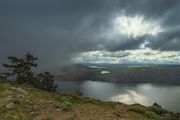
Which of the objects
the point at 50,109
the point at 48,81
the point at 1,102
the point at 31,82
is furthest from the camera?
the point at 48,81

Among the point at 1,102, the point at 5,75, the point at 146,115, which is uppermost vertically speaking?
the point at 5,75

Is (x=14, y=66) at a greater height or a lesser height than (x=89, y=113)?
greater

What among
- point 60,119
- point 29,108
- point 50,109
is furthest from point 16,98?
point 60,119

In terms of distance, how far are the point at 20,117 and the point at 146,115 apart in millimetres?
9585

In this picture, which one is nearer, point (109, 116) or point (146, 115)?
point (109, 116)

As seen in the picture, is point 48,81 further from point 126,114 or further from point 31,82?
point 126,114

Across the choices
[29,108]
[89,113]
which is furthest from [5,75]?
[89,113]

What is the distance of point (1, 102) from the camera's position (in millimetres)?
20297

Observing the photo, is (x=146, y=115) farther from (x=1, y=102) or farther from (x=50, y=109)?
(x=1, y=102)

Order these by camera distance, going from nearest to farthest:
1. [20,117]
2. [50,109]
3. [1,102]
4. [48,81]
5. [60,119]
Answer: [60,119]
[20,117]
[50,109]
[1,102]
[48,81]

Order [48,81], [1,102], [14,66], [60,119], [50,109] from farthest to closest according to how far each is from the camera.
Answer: [48,81]
[14,66]
[1,102]
[50,109]
[60,119]

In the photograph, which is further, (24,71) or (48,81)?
(48,81)

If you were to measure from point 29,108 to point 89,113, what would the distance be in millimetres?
5334

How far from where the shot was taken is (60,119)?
14.9 meters
